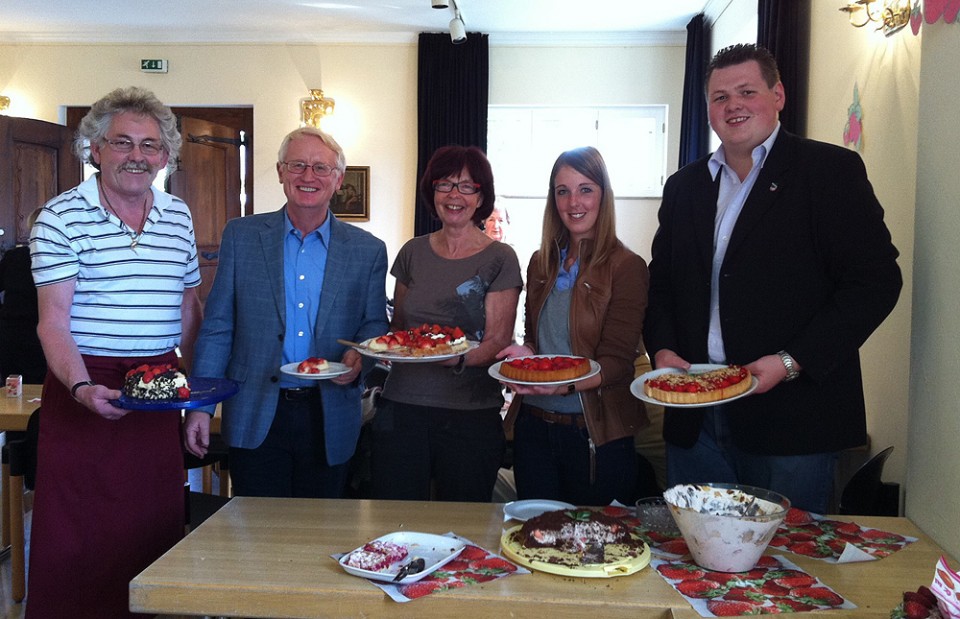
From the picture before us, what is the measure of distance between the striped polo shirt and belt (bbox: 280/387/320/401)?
34 cm

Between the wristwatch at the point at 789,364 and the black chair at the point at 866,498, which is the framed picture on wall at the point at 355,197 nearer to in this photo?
the black chair at the point at 866,498

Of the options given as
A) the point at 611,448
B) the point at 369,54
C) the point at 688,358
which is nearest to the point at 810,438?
the point at 688,358

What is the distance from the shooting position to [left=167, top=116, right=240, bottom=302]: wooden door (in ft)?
22.2

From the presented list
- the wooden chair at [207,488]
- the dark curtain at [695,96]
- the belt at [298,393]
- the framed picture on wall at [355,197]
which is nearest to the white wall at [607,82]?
the dark curtain at [695,96]

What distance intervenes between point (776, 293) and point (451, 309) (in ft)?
3.13

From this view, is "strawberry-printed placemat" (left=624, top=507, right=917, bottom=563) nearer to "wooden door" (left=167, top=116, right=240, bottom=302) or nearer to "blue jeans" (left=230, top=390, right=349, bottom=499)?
"blue jeans" (left=230, top=390, right=349, bottom=499)

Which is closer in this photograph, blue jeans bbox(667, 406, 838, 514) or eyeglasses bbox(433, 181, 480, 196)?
blue jeans bbox(667, 406, 838, 514)

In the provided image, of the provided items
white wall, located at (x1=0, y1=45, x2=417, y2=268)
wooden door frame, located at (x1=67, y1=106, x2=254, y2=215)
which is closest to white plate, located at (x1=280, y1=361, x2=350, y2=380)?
white wall, located at (x1=0, y1=45, x2=417, y2=268)

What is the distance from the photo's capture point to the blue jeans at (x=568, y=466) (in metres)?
2.11

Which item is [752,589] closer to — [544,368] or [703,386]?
[703,386]

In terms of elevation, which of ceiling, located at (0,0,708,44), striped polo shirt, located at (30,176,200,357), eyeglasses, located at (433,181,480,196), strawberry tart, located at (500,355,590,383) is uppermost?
ceiling, located at (0,0,708,44)

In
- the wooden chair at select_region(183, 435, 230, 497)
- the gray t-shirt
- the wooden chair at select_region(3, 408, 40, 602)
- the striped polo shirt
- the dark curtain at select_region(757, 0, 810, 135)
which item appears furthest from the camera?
the dark curtain at select_region(757, 0, 810, 135)

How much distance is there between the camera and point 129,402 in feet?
5.96

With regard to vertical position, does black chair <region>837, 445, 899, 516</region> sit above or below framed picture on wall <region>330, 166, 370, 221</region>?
below
